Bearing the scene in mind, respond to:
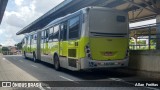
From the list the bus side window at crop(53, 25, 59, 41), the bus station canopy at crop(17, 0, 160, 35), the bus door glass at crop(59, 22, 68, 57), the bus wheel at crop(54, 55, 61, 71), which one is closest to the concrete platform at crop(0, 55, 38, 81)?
the bus wheel at crop(54, 55, 61, 71)

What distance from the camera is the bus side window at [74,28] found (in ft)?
45.8

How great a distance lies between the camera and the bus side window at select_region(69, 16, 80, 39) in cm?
1397

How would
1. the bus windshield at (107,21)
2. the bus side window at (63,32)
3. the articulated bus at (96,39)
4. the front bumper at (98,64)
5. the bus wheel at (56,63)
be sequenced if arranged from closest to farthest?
the front bumper at (98,64)
the articulated bus at (96,39)
the bus windshield at (107,21)
the bus side window at (63,32)
the bus wheel at (56,63)

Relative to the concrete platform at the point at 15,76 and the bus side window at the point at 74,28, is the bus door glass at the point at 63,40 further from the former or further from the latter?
the concrete platform at the point at 15,76

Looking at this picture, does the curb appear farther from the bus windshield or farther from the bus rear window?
the bus rear window

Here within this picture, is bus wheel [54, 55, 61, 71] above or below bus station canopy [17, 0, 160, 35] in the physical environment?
below

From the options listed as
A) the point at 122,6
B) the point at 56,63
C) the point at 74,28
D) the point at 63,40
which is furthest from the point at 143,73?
the point at 122,6

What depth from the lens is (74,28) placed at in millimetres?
14438

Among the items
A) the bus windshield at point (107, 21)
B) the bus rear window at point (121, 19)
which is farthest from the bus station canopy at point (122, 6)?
the bus windshield at point (107, 21)

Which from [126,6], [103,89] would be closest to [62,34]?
[103,89]

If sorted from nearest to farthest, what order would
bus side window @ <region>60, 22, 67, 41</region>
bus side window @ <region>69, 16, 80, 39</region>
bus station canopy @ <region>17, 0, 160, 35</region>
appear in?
bus side window @ <region>69, 16, 80, 39</region>
bus side window @ <region>60, 22, 67, 41</region>
bus station canopy @ <region>17, 0, 160, 35</region>

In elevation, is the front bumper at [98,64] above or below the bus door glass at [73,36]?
below

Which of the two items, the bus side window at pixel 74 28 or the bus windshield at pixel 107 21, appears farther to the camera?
the bus side window at pixel 74 28

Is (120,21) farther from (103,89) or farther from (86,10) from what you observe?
(103,89)
